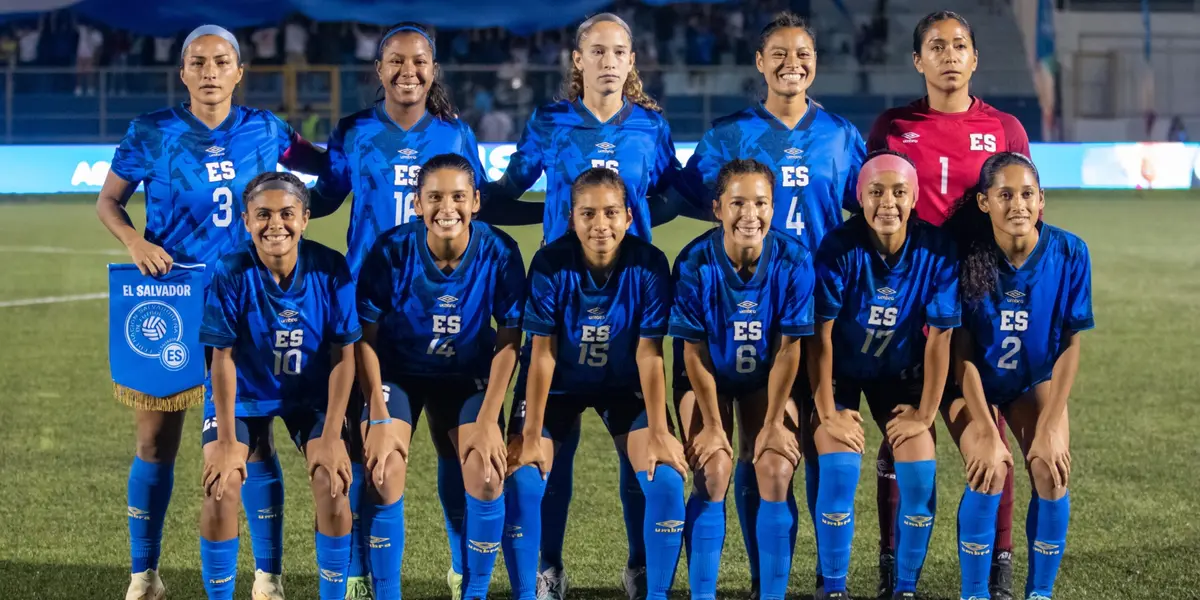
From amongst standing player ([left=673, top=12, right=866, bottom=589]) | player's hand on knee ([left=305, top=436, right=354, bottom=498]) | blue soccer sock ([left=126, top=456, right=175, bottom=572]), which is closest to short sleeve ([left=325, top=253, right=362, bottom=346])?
player's hand on knee ([left=305, top=436, right=354, bottom=498])

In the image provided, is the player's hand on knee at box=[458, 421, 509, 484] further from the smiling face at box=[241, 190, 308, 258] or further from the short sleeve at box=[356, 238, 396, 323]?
the smiling face at box=[241, 190, 308, 258]

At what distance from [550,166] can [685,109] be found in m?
15.4

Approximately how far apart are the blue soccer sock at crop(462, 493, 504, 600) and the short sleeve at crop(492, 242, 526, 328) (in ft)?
1.63

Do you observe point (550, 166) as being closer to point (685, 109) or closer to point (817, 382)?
point (817, 382)

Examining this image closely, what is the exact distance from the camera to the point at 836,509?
382 centimetres

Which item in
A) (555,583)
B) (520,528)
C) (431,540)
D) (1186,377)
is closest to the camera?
(520,528)

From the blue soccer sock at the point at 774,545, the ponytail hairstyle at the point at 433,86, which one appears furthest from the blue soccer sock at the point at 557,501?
the ponytail hairstyle at the point at 433,86

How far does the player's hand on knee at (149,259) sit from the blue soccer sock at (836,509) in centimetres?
201

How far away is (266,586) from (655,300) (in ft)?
4.71

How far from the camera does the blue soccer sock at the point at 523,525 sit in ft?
12.4

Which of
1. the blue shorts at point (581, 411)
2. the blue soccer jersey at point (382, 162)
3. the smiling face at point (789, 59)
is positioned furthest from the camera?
the blue soccer jersey at point (382, 162)

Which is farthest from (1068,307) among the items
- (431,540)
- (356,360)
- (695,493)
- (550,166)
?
(431,540)

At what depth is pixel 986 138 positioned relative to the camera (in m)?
4.25

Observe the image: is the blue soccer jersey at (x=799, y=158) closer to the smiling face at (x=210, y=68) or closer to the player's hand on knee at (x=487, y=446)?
the player's hand on knee at (x=487, y=446)
